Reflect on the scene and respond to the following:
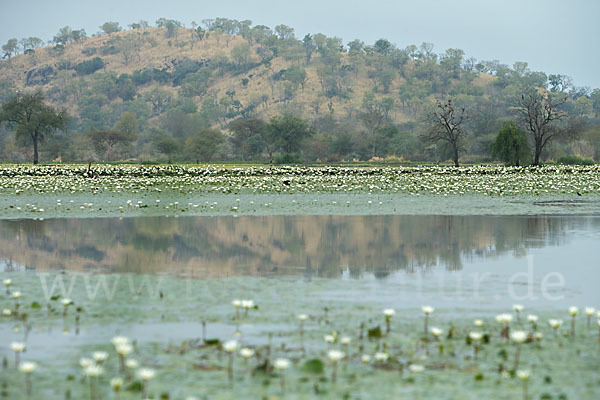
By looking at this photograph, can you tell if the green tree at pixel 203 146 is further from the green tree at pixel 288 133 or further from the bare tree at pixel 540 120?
the bare tree at pixel 540 120

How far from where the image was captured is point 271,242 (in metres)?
17.0

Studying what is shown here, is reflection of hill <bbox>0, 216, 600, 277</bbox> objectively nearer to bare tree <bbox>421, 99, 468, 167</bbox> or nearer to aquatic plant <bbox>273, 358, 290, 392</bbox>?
aquatic plant <bbox>273, 358, 290, 392</bbox>

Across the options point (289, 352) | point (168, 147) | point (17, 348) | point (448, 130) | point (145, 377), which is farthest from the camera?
point (168, 147)

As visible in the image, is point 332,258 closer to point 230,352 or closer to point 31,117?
point 230,352

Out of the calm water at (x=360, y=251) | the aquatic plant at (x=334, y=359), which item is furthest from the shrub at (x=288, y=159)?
the aquatic plant at (x=334, y=359)

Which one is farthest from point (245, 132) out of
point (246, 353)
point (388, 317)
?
point (246, 353)

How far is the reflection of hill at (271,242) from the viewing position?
45.5 ft

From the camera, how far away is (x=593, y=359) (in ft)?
25.1

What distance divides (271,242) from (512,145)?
6177 cm

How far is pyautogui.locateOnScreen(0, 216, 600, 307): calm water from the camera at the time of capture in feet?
38.4

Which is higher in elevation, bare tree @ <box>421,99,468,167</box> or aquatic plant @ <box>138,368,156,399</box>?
bare tree @ <box>421,99,468,167</box>

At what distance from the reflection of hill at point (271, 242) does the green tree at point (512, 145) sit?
5367 centimetres

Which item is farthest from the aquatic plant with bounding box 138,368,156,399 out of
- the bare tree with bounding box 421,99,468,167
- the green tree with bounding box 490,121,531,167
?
the green tree with bounding box 490,121,531,167

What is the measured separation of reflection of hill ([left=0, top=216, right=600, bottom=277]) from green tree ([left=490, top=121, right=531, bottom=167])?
2113 inches
